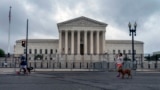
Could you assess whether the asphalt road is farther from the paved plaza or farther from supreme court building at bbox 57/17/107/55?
supreme court building at bbox 57/17/107/55

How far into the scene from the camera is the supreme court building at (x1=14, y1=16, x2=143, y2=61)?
131 meters

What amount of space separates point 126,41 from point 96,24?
20.3 meters

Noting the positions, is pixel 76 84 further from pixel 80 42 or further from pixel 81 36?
pixel 81 36

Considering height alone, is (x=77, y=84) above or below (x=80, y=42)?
below

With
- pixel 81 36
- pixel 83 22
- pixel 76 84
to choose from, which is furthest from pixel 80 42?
pixel 76 84

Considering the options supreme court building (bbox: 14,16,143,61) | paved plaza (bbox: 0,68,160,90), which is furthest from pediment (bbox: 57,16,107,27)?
paved plaza (bbox: 0,68,160,90)

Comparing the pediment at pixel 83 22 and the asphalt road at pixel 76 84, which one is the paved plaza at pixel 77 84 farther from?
the pediment at pixel 83 22

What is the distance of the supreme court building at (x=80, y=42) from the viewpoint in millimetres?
131125

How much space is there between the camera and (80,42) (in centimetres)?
13712

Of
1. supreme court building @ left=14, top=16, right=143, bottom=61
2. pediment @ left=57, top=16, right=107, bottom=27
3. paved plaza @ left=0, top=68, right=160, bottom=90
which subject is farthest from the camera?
supreme court building @ left=14, top=16, right=143, bottom=61

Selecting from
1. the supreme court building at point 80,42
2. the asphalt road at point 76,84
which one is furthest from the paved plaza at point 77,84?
the supreme court building at point 80,42

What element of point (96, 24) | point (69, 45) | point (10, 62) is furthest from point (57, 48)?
point (10, 62)

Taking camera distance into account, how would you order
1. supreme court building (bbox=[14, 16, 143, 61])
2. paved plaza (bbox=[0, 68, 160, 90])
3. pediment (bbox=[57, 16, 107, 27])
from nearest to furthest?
1. paved plaza (bbox=[0, 68, 160, 90])
2. pediment (bbox=[57, 16, 107, 27])
3. supreme court building (bbox=[14, 16, 143, 61])

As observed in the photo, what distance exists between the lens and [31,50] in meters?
144
